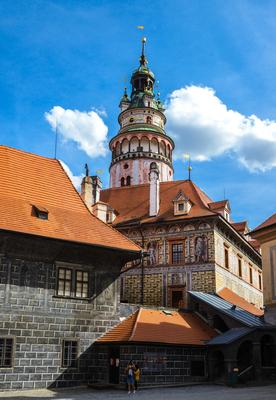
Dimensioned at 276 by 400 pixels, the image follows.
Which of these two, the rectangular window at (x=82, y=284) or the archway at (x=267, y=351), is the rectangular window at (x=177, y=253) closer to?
the archway at (x=267, y=351)

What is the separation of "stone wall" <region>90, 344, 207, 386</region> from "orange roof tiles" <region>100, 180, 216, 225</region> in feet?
28.0

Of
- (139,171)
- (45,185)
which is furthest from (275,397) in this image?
(139,171)

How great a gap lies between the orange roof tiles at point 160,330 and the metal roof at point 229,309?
1004 mm

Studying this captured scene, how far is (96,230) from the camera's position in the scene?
19.4 m

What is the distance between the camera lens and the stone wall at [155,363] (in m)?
17.8

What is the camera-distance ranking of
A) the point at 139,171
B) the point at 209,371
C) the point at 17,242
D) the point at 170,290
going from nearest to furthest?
1. the point at 17,242
2. the point at 209,371
3. the point at 170,290
4. the point at 139,171

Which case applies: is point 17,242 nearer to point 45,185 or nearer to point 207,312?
point 45,185

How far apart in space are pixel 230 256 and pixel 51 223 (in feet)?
42.3

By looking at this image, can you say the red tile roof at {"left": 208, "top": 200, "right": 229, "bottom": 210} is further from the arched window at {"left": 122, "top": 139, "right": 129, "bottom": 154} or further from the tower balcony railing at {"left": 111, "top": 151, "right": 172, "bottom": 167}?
the arched window at {"left": 122, "top": 139, "right": 129, "bottom": 154}

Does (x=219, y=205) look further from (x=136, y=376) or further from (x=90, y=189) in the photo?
(x=136, y=376)

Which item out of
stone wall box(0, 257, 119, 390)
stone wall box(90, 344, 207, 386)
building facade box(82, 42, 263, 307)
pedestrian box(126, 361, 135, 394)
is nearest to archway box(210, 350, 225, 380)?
stone wall box(90, 344, 207, 386)

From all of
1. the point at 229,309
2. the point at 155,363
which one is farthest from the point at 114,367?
the point at 229,309

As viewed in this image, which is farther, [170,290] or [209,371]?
[170,290]

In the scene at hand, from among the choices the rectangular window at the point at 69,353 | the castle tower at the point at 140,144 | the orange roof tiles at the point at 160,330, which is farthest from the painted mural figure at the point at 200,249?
the castle tower at the point at 140,144
